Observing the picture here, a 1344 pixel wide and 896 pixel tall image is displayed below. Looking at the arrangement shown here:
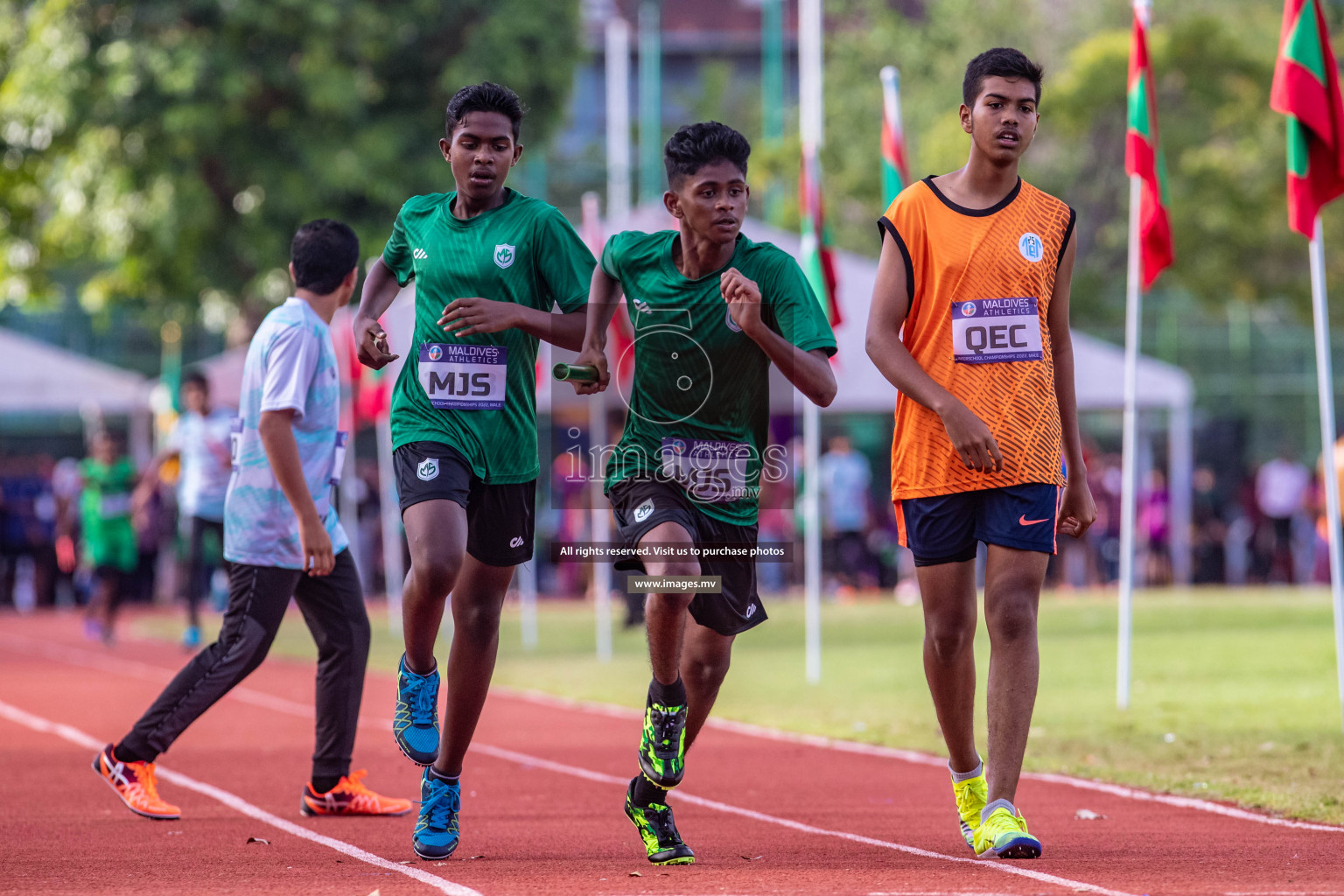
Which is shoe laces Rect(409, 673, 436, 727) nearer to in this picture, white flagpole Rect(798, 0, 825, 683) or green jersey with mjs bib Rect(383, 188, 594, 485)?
green jersey with mjs bib Rect(383, 188, 594, 485)

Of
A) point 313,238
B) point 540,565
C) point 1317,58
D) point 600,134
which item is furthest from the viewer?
point 600,134

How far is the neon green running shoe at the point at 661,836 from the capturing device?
572cm

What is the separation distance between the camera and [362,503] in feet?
86.9

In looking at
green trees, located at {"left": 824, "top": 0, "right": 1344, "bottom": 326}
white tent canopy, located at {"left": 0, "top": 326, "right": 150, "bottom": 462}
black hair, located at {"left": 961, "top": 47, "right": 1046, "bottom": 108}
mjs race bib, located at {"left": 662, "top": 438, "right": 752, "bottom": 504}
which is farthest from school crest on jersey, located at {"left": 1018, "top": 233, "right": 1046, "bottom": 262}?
green trees, located at {"left": 824, "top": 0, "right": 1344, "bottom": 326}

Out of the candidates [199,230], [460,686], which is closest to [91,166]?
[199,230]

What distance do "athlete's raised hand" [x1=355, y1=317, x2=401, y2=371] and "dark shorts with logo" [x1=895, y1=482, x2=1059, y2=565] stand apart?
1703 mm

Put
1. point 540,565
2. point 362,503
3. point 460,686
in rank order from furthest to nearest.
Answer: point 540,565 < point 362,503 < point 460,686

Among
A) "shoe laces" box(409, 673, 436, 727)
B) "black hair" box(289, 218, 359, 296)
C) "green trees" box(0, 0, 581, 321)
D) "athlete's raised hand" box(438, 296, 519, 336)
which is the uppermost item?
"green trees" box(0, 0, 581, 321)

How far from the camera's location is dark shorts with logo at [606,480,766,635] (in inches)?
223

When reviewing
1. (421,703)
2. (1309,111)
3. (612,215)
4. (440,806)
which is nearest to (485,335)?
(421,703)

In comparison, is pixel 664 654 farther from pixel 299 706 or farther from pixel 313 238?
pixel 299 706

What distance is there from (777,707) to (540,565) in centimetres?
1717

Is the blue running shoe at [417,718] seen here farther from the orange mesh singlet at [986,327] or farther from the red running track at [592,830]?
the orange mesh singlet at [986,327]

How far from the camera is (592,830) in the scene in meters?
6.68
